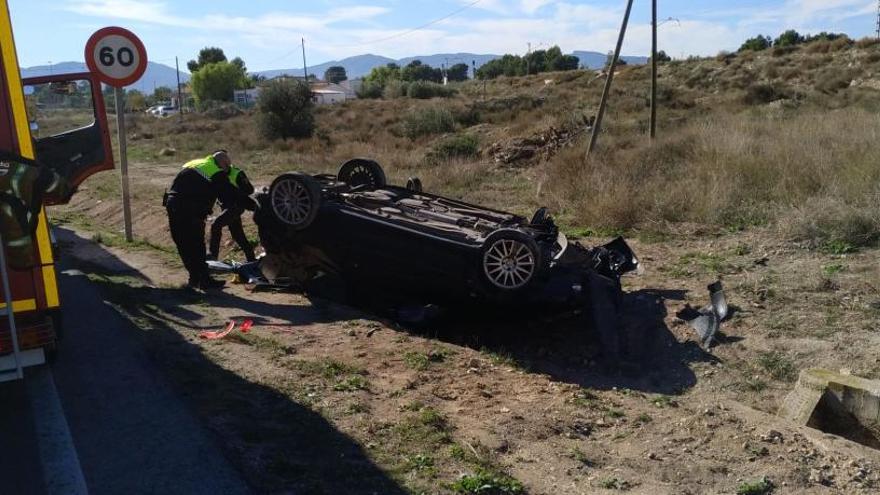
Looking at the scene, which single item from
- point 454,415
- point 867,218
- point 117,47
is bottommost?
point 454,415

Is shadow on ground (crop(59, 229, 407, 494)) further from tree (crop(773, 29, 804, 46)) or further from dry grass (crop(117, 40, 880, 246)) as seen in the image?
tree (crop(773, 29, 804, 46))

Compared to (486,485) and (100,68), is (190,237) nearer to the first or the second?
(100,68)

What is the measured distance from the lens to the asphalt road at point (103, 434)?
3.66m

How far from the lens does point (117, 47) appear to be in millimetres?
9555

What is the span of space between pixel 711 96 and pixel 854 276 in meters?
26.8

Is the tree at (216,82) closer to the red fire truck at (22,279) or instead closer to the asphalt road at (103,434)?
the asphalt road at (103,434)

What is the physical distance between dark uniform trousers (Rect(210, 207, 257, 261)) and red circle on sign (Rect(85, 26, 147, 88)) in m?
2.36

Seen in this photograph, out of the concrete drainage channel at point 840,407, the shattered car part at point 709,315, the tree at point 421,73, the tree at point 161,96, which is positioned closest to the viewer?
the concrete drainage channel at point 840,407

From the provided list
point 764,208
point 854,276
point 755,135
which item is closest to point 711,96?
point 755,135

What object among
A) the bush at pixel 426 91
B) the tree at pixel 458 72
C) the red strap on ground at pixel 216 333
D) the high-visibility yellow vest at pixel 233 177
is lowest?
the red strap on ground at pixel 216 333

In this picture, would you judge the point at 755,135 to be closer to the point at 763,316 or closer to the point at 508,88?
the point at 763,316

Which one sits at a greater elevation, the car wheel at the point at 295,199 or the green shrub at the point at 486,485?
the car wheel at the point at 295,199

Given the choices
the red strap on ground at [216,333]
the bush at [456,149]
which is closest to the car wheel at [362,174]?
the red strap on ground at [216,333]

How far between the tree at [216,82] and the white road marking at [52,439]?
A: 89584mm
